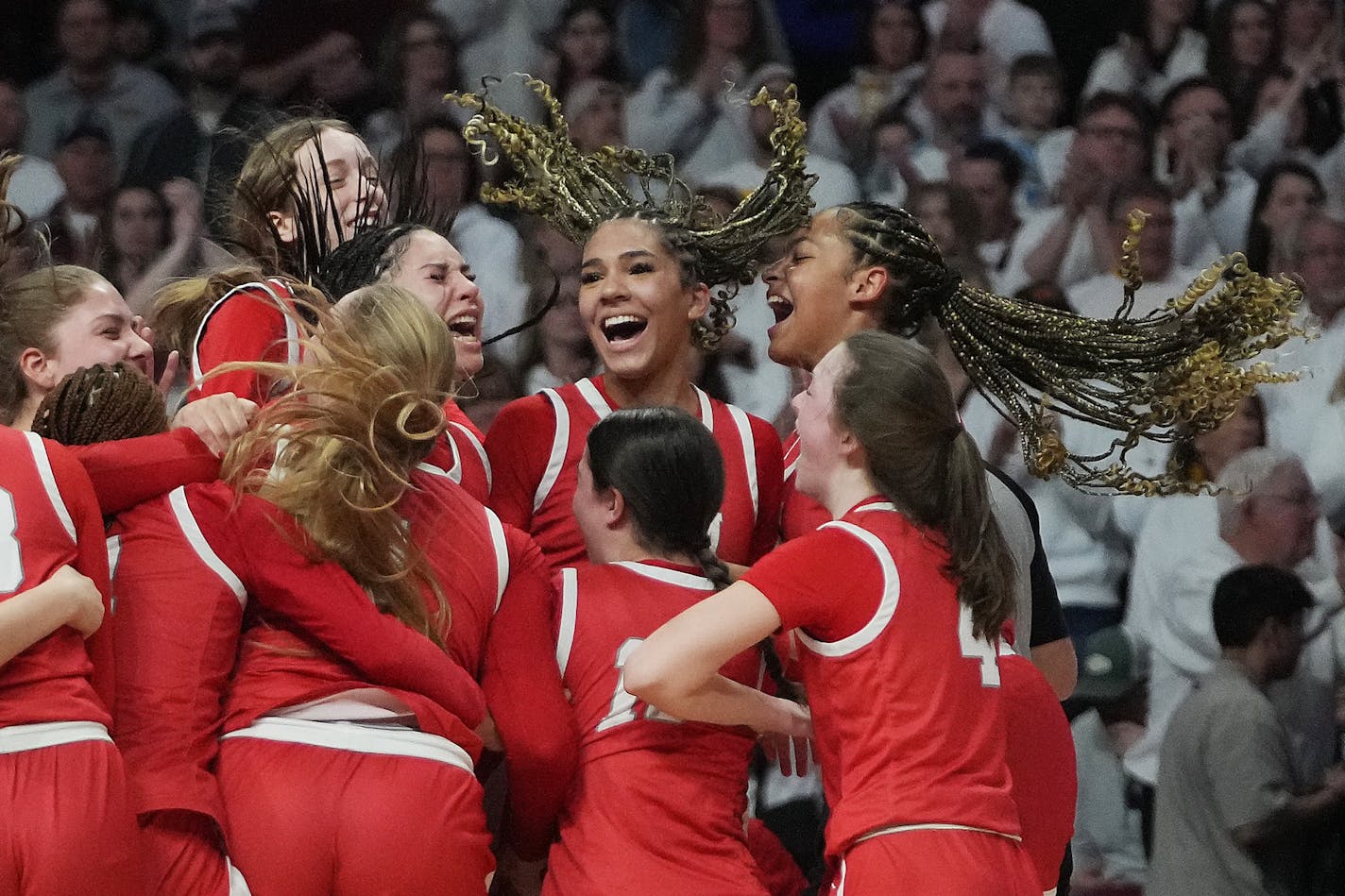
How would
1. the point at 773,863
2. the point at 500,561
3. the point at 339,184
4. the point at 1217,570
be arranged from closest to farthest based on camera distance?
the point at 500,561, the point at 773,863, the point at 339,184, the point at 1217,570

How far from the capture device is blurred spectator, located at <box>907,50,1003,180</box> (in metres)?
6.82

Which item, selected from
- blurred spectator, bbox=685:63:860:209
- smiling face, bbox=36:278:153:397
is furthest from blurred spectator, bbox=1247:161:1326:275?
smiling face, bbox=36:278:153:397

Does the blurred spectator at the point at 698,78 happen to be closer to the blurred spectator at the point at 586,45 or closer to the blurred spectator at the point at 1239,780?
the blurred spectator at the point at 586,45

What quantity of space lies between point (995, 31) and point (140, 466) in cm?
488

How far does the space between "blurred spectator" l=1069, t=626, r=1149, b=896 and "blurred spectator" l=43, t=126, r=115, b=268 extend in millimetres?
4116

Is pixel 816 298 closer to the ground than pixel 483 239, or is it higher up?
higher up

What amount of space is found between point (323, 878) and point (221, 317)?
3.95 ft

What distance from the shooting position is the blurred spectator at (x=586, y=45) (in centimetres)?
670

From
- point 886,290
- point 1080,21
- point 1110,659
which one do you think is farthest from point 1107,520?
point 886,290

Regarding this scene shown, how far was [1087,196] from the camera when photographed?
6.73 m

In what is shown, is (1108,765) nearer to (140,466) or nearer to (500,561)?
(500,561)

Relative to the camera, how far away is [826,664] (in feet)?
9.18

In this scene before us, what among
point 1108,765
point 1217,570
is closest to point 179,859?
point 1108,765

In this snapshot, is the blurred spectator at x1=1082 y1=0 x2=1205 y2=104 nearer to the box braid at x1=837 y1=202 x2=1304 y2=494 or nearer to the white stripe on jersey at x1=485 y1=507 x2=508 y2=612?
the box braid at x1=837 y1=202 x2=1304 y2=494
